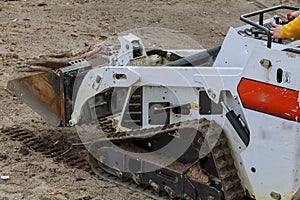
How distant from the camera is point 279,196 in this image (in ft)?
19.2

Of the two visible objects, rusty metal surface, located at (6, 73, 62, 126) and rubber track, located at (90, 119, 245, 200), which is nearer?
rubber track, located at (90, 119, 245, 200)

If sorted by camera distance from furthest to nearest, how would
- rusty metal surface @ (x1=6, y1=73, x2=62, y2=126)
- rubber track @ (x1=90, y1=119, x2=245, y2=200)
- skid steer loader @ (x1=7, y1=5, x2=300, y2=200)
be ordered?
rusty metal surface @ (x1=6, y1=73, x2=62, y2=126)
rubber track @ (x1=90, y1=119, x2=245, y2=200)
skid steer loader @ (x1=7, y1=5, x2=300, y2=200)

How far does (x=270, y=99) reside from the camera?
566cm

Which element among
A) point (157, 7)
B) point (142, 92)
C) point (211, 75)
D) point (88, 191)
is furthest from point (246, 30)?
point (157, 7)

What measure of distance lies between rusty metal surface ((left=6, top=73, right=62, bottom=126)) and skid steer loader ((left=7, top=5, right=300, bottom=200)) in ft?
0.04

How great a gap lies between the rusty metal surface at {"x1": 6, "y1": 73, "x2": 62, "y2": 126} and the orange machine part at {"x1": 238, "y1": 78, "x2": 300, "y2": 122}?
2.03 m

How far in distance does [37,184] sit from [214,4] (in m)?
7.56

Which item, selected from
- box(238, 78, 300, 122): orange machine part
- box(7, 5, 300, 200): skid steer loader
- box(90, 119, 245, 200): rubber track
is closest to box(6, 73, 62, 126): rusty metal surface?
box(7, 5, 300, 200): skid steer loader

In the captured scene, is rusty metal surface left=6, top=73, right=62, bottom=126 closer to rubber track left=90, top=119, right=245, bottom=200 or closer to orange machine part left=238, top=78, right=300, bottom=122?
rubber track left=90, top=119, right=245, bottom=200

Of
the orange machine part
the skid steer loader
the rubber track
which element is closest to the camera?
the orange machine part

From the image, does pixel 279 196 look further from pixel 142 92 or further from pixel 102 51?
pixel 102 51

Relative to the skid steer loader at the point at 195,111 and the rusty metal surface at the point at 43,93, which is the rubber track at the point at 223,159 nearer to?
the skid steer loader at the point at 195,111

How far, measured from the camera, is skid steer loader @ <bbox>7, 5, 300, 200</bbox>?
18.6 ft

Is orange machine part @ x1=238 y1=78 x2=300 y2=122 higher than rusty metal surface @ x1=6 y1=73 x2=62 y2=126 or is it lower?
higher
